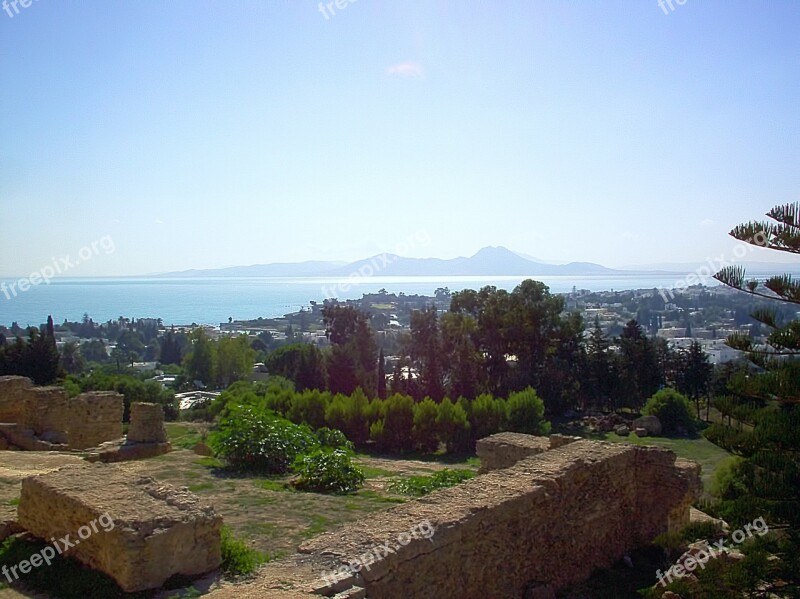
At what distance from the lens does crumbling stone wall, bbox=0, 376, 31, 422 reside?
53.3 ft

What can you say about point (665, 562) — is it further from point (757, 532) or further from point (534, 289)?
point (534, 289)

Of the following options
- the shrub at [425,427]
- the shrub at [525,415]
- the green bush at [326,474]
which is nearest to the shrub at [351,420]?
the shrub at [425,427]

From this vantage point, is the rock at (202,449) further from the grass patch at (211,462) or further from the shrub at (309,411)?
the shrub at (309,411)

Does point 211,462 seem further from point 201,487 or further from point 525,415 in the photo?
point 525,415

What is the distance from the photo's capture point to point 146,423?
12.4 meters

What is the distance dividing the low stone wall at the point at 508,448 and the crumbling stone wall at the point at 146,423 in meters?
6.20

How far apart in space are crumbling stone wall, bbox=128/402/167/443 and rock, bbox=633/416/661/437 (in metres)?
17.8

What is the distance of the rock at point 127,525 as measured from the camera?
5.28 m

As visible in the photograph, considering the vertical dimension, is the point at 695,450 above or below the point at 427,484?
below

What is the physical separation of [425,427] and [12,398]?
1037cm

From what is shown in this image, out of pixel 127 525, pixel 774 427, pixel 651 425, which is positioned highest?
pixel 774 427

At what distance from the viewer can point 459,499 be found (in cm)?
649

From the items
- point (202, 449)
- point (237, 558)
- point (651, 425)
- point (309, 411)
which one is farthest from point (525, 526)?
point (651, 425)

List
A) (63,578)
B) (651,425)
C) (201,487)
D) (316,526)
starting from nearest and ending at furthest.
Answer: (63,578), (316,526), (201,487), (651,425)
